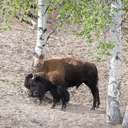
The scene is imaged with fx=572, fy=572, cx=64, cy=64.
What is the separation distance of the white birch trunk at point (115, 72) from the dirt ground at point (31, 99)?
0.29 meters

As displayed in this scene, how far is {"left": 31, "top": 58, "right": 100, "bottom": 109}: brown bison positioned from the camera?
12023 millimetres

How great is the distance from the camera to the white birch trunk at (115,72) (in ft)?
33.3

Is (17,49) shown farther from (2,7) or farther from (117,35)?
(117,35)

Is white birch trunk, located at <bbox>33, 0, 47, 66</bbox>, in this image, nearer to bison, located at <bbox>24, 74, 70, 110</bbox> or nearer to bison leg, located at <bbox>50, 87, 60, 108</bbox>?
bison, located at <bbox>24, 74, 70, 110</bbox>

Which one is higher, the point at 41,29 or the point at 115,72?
the point at 41,29

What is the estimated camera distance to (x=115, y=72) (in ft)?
35.2

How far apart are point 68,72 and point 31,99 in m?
0.99

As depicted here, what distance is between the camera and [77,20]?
994 centimetres

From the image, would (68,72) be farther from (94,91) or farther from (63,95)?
(94,91)

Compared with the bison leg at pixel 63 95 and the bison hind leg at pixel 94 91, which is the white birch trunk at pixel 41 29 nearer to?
the bison leg at pixel 63 95

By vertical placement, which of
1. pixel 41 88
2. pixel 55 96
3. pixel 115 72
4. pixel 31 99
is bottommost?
pixel 31 99

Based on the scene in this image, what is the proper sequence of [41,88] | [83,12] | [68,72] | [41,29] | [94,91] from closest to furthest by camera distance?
[83,12] → [41,88] → [41,29] → [68,72] → [94,91]

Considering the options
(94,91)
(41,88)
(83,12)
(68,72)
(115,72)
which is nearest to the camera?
(83,12)

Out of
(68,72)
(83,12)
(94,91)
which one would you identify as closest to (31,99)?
(68,72)
